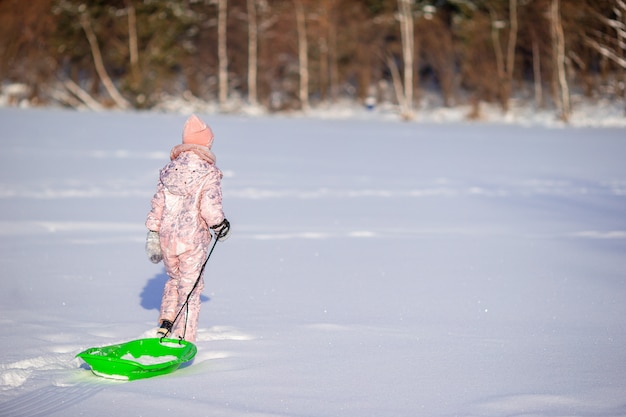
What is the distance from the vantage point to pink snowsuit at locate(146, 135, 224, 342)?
4.73m

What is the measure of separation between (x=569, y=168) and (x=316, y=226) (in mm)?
8191

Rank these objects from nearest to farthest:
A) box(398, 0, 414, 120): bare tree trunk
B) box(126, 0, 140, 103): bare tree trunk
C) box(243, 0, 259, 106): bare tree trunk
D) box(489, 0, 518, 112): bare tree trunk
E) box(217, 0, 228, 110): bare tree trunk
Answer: box(489, 0, 518, 112): bare tree trunk, box(398, 0, 414, 120): bare tree trunk, box(217, 0, 228, 110): bare tree trunk, box(126, 0, 140, 103): bare tree trunk, box(243, 0, 259, 106): bare tree trunk

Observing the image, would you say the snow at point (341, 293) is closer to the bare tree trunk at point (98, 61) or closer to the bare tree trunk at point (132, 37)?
the bare tree trunk at point (98, 61)

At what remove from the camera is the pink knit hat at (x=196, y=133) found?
477cm

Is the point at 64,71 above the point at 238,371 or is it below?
above

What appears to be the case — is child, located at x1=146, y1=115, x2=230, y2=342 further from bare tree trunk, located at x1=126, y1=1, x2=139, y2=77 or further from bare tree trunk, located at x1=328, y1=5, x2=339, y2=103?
bare tree trunk, located at x1=328, y1=5, x2=339, y2=103

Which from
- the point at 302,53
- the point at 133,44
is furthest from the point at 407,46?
the point at 133,44

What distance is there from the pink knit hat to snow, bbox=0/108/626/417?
1212 millimetres

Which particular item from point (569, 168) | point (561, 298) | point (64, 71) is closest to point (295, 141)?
point (569, 168)

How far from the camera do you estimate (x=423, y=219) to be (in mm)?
10781

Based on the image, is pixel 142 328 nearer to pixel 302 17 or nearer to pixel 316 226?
pixel 316 226

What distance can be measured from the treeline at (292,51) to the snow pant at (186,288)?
2868cm

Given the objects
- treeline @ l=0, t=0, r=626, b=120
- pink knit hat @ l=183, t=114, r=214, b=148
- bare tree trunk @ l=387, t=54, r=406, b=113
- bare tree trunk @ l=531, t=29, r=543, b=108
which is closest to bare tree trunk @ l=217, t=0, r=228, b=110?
treeline @ l=0, t=0, r=626, b=120

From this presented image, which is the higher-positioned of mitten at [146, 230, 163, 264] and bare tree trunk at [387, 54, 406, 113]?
bare tree trunk at [387, 54, 406, 113]
